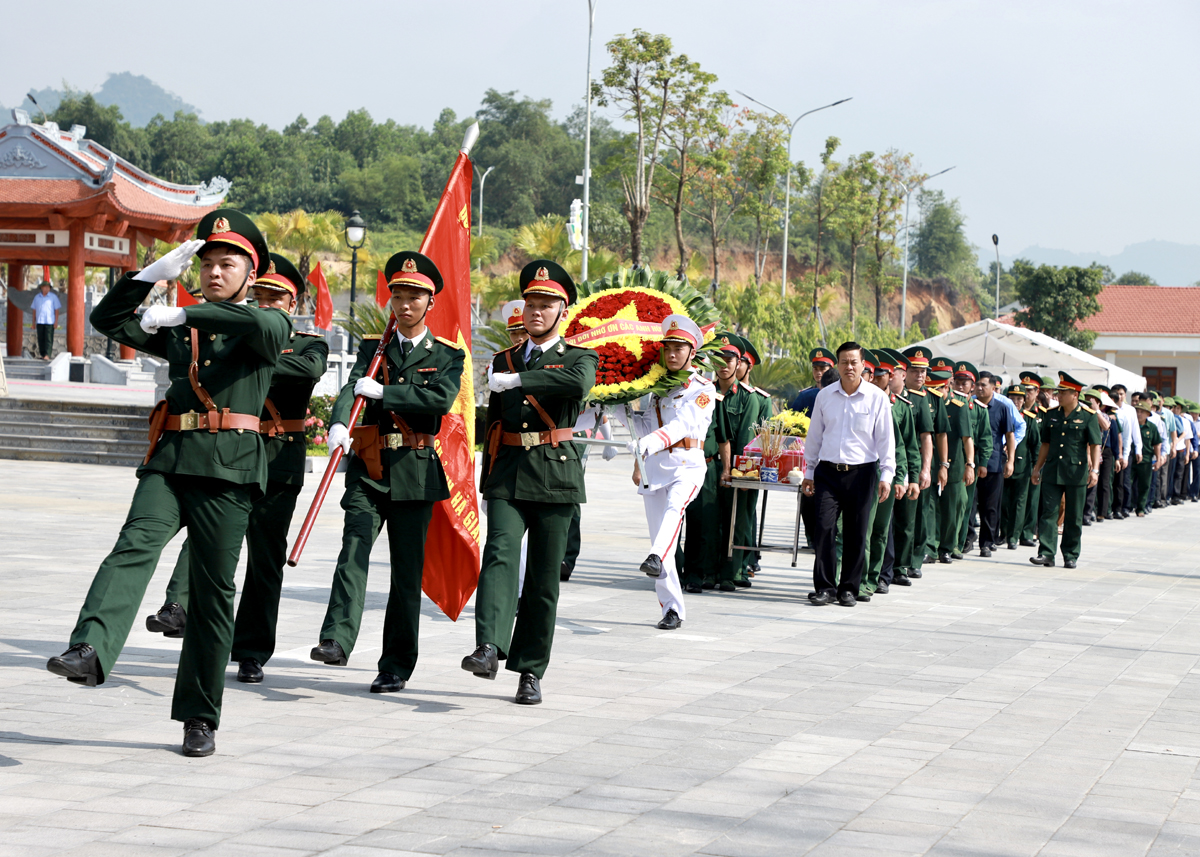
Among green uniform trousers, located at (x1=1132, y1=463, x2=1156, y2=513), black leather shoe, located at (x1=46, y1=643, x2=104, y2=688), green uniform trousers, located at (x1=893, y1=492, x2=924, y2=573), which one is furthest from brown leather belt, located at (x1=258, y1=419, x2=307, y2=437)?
green uniform trousers, located at (x1=1132, y1=463, x2=1156, y2=513)

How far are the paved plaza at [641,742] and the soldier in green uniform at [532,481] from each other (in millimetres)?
330

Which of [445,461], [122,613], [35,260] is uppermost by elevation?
[35,260]

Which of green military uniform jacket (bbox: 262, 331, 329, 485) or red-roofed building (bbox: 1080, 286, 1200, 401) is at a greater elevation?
red-roofed building (bbox: 1080, 286, 1200, 401)

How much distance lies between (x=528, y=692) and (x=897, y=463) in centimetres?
599

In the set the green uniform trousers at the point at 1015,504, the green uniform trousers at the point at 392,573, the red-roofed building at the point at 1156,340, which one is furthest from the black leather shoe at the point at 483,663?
the red-roofed building at the point at 1156,340

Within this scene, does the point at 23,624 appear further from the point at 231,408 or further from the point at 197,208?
the point at 197,208

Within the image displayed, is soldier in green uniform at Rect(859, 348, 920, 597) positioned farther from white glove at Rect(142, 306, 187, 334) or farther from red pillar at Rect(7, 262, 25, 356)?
red pillar at Rect(7, 262, 25, 356)

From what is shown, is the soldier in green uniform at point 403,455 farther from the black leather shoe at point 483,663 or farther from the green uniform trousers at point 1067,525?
the green uniform trousers at point 1067,525

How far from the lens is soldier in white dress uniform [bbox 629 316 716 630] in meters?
8.67

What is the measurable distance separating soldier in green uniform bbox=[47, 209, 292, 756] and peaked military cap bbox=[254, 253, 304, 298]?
1.80m

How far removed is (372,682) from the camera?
6.56m

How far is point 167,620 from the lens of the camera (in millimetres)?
7148

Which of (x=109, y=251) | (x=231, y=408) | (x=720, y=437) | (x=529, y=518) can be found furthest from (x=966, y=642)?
(x=109, y=251)

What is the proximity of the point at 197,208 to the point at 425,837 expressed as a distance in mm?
34889
